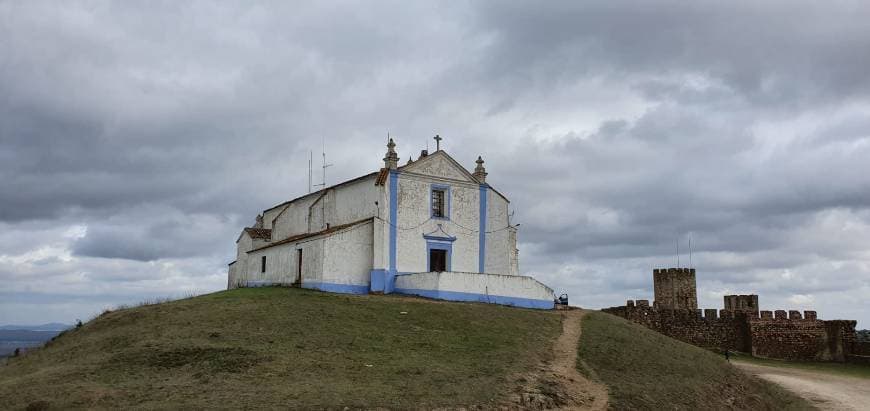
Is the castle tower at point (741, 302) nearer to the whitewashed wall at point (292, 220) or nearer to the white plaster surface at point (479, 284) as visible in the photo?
the white plaster surface at point (479, 284)

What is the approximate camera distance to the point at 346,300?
27.5 m

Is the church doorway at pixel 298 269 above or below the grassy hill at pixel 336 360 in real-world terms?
above

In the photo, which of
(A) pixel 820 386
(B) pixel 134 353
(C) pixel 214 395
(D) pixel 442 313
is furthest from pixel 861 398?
(B) pixel 134 353

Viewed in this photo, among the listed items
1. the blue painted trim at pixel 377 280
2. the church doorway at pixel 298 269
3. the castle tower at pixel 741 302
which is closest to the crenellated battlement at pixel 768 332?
the castle tower at pixel 741 302

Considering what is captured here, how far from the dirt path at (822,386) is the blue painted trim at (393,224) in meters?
15.5

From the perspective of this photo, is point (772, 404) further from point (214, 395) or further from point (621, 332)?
point (214, 395)

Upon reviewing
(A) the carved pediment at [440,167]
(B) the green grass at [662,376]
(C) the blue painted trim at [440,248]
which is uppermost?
(A) the carved pediment at [440,167]

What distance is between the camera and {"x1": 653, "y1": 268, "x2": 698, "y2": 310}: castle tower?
4181cm

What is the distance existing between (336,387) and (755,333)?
2818 cm

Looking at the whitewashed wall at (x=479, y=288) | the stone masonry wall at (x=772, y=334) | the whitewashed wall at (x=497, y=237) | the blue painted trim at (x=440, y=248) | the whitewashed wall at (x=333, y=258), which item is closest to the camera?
the whitewashed wall at (x=479, y=288)

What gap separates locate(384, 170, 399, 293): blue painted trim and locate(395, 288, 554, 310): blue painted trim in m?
0.51

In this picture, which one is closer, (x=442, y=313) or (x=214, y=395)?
(x=214, y=395)

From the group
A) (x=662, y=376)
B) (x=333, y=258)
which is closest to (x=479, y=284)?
(x=333, y=258)

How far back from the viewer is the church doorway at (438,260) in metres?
35.0
